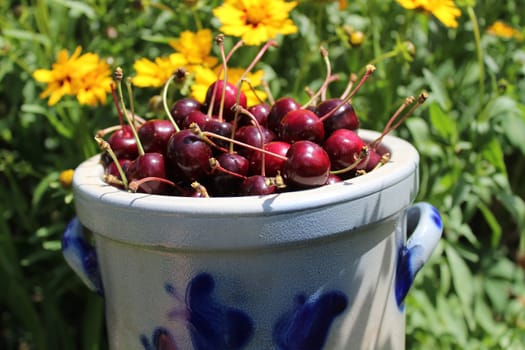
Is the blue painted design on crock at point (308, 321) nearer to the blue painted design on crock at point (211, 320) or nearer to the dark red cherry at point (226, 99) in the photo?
the blue painted design on crock at point (211, 320)

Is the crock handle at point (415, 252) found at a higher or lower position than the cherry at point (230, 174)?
lower

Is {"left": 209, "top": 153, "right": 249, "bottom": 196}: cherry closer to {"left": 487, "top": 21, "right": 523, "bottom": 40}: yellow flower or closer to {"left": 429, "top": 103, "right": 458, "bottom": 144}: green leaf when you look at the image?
{"left": 429, "top": 103, "right": 458, "bottom": 144}: green leaf

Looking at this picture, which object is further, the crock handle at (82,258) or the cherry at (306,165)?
the crock handle at (82,258)

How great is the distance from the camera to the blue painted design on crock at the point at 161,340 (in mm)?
812

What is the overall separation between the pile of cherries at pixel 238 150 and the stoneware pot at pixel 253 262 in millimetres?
35

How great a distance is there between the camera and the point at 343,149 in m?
0.85

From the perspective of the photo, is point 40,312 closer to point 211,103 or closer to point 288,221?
point 211,103

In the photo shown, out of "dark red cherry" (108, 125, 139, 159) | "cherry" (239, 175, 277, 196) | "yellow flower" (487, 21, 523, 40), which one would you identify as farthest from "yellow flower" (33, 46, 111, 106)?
"yellow flower" (487, 21, 523, 40)

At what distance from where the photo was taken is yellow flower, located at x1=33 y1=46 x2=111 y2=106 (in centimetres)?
116

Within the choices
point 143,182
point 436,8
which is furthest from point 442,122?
point 143,182

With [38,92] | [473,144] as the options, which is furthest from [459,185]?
[38,92]

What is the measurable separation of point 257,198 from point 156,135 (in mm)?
215

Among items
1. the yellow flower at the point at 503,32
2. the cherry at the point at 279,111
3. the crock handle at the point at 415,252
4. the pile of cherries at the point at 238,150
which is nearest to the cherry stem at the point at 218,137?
the pile of cherries at the point at 238,150

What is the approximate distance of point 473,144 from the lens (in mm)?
1289
